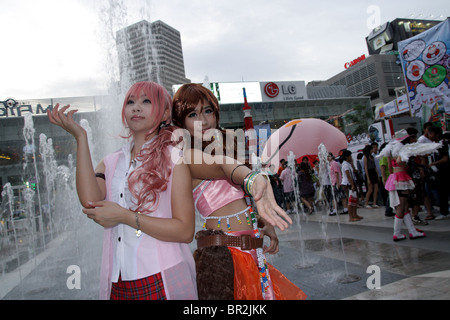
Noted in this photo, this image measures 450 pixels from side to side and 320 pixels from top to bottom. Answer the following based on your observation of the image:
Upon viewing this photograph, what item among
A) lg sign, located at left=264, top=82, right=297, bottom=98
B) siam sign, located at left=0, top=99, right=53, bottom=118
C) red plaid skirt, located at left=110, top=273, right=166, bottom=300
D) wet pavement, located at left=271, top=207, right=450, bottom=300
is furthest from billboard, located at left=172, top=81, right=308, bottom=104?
red plaid skirt, located at left=110, top=273, right=166, bottom=300

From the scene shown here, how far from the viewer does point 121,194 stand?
125 centimetres

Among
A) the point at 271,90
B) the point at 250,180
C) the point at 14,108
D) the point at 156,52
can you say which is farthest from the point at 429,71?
the point at 271,90

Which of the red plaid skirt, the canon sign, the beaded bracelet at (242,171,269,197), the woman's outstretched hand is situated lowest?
the red plaid skirt

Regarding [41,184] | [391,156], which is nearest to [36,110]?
A: [41,184]

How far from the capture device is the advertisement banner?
9219 millimetres

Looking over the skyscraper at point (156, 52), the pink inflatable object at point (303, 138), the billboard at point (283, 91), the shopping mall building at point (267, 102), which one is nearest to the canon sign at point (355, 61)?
the shopping mall building at point (267, 102)

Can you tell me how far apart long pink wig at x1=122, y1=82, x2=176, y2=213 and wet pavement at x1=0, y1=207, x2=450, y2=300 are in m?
2.31

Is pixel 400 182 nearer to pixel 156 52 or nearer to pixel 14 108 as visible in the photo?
pixel 156 52

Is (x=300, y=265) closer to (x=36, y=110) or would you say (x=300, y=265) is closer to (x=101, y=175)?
(x=101, y=175)

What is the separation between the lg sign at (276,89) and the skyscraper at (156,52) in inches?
480

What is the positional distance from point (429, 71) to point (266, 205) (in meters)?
10.8

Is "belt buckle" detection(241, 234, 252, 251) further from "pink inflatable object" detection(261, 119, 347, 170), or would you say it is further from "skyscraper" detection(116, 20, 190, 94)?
"skyscraper" detection(116, 20, 190, 94)
